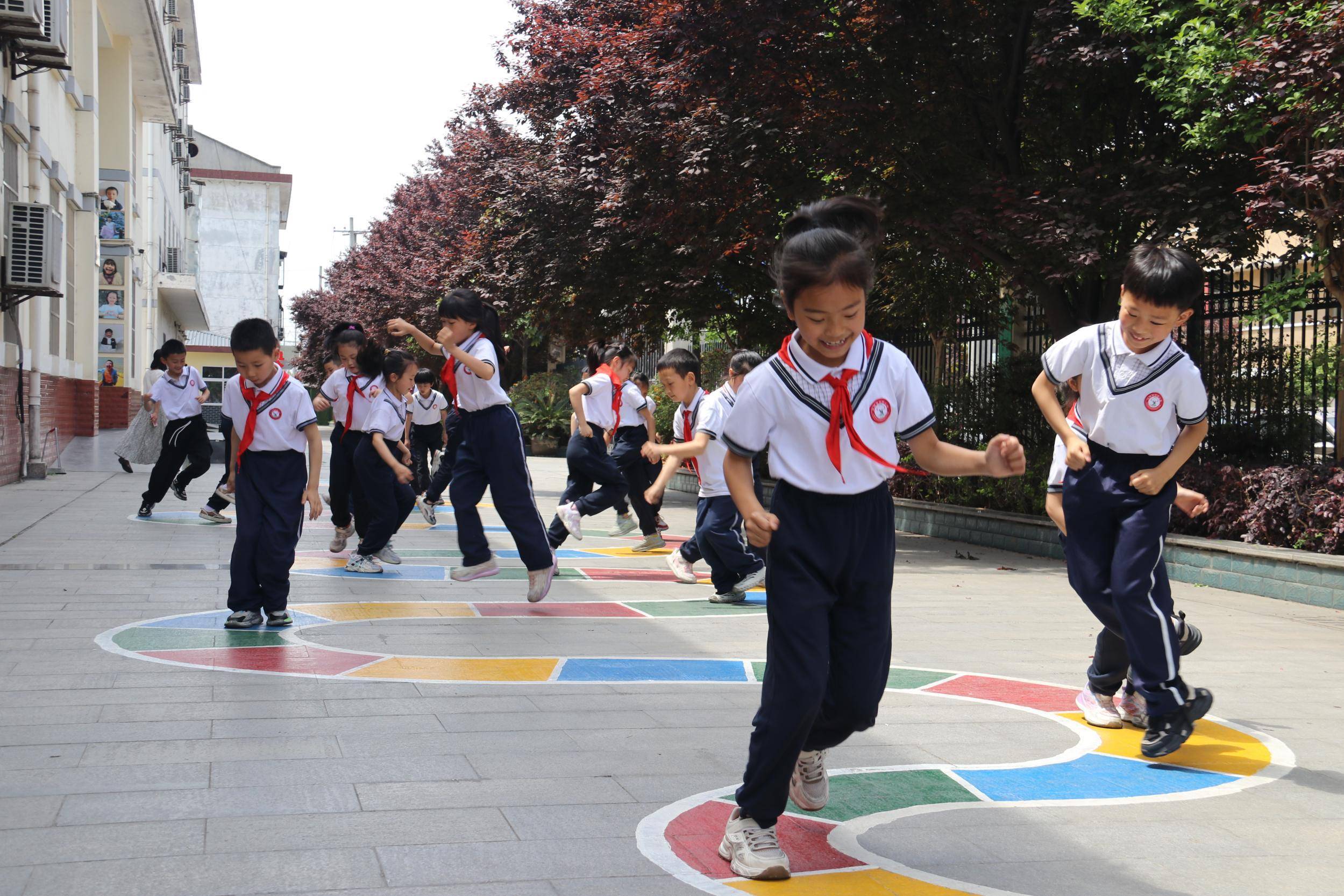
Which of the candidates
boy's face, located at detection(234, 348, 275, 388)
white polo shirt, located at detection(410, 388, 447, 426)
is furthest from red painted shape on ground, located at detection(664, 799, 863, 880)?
white polo shirt, located at detection(410, 388, 447, 426)

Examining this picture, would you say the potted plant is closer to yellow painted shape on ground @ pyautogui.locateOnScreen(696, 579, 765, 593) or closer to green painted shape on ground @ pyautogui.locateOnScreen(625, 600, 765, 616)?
yellow painted shape on ground @ pyautogui.locateOnScreen(696, 579, 765, 593)

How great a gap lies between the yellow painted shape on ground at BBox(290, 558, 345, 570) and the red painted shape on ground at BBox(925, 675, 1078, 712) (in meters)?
5.74

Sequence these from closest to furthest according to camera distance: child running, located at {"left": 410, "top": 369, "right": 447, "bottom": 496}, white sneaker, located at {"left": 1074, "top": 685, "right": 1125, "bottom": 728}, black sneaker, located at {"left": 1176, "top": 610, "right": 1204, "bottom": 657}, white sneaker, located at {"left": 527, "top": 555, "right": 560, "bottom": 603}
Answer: black sneaker, located at {"left": 1176, "top": 610, "right": 1204, "bottom": 657}, white sneaker, located at {"left": 1074, "top": 685, "right": 1125, "bottom": 728}, white sneaker, located at {"left": 527, "top": 555, "right": 560, "bottom": 603}, child running, located at {"left": 410, "top": 369, "right": 447, "bottom": 496}

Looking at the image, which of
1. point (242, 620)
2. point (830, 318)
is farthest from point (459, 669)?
point (830, 318)

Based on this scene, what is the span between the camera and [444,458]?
14.3 m

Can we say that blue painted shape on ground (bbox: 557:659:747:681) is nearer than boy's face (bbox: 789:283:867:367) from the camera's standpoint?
No

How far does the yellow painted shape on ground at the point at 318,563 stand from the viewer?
34.0ft

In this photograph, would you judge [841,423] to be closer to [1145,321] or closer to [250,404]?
[1145,321]

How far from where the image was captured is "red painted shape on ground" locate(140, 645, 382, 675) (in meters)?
6.18

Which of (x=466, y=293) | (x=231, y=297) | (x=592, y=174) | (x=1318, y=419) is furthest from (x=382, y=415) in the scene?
(x=231, y=297)

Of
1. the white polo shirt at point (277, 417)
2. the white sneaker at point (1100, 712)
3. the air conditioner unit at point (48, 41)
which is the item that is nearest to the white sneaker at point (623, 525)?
the white polo shirt at point (277, 417)

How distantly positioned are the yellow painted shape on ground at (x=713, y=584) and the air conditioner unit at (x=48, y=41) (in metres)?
12.7

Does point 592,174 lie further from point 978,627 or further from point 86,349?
point 86,349

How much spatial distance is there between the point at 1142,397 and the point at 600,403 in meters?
7.77
